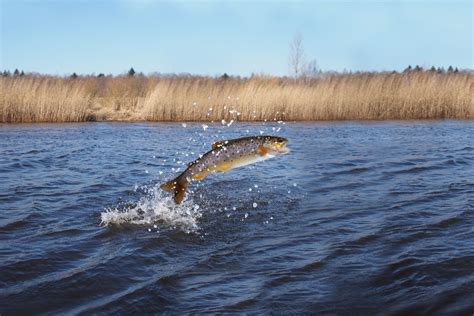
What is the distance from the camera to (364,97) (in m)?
25.6

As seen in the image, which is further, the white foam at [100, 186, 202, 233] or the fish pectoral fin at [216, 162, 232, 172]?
the white foam at [100, 186, 202, 233]

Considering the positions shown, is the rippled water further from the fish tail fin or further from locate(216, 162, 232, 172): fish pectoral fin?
locate(216, 162, 232, 172): fish pectoral fin

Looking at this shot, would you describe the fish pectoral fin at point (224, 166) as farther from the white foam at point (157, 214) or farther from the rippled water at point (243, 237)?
the white foam at point (157, 214)

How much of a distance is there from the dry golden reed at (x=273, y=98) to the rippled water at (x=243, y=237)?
10.7m

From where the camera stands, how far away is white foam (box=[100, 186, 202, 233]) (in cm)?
776

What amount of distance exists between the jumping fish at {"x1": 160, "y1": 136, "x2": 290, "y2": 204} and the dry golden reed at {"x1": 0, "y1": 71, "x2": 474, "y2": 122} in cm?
1775

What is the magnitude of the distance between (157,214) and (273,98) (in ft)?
54.8

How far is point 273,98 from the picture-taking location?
24.4 m

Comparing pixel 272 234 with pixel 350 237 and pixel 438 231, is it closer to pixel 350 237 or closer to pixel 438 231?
pixel 350 237

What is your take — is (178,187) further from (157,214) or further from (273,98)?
(273,98)

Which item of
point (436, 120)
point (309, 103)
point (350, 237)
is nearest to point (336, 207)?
point (350, 237)

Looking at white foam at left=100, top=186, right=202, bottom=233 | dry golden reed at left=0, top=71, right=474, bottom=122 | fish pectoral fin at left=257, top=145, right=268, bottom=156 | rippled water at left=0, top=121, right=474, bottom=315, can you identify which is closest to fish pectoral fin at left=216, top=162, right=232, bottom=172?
fish pectoral fin at left=257, top=145, right=268, bottom=156

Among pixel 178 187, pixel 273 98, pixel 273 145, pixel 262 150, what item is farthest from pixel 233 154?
pixel 273 98

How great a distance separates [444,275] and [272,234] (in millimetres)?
2175
